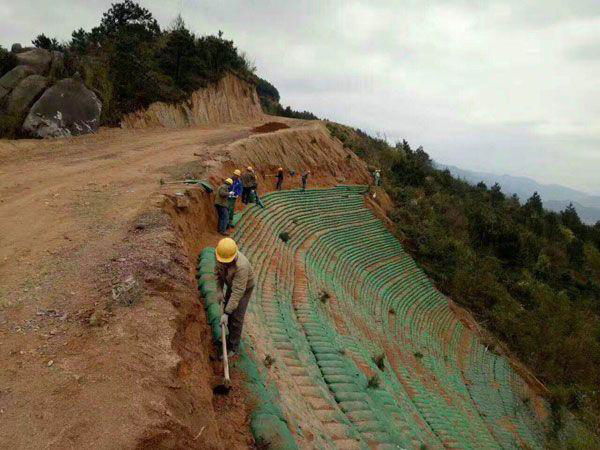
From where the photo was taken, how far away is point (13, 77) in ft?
42.1

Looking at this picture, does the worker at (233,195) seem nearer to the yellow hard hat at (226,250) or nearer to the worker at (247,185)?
the worker at (247,185)

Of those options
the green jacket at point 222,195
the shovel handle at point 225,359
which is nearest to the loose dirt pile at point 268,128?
the green jacket at point 222,195

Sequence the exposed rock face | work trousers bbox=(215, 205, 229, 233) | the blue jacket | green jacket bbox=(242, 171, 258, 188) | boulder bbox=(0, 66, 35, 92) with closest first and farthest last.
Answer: work trousers bbox=(215, 205, 229, 233)
the blue jacket
green jacket bbox=(242, 171, 258, 188)
boulder bbox=(0, 66, 35, 92)
the exposed rock face

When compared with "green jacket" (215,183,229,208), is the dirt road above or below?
below

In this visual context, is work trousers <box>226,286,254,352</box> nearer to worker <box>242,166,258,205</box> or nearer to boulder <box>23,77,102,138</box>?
worker <box>242,166,258,205</box>

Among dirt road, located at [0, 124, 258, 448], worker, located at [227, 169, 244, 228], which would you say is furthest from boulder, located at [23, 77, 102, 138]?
worker, located at [227, 169, 244, 228]

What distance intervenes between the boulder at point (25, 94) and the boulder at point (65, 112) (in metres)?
0.27

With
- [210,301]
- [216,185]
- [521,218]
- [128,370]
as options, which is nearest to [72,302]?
[128,370]

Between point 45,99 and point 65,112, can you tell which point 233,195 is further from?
point 45,99

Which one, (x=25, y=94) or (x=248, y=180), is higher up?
(x=25, y=94)

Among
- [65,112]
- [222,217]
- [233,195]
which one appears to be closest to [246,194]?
[233,195]

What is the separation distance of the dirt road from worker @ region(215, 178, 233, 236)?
1428 millimetres

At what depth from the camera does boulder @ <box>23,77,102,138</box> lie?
40.6 ft

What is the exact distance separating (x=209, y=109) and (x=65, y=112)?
9.15 m
